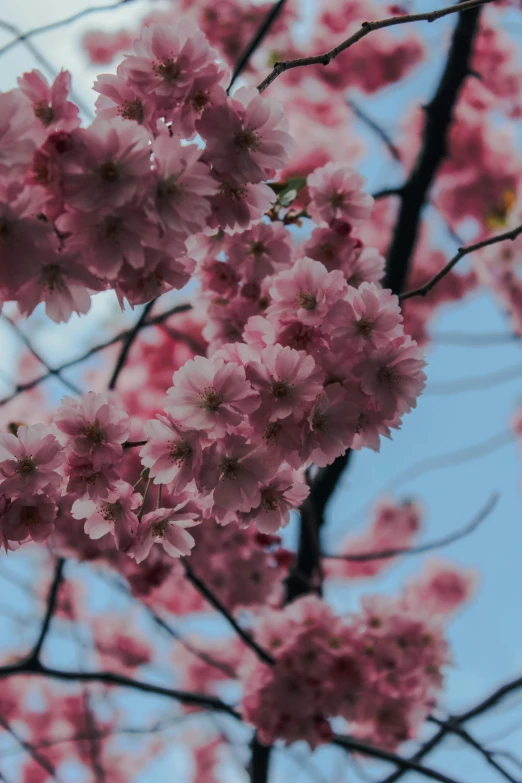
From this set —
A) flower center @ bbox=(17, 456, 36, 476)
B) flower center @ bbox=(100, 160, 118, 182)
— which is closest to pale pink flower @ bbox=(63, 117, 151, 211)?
flower center @ bbox=(100, 160, 118, 182)

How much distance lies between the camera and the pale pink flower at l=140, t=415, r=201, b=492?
1377 mm

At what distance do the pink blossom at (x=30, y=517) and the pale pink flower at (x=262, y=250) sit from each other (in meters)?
0.72

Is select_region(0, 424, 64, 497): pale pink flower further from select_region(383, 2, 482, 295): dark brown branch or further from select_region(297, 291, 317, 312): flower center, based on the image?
select_region(383, 2, 482, 295): dark brown branch

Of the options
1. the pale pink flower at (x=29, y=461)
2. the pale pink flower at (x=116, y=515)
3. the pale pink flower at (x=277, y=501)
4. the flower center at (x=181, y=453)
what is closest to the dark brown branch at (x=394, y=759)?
the pale pink flower at (x=277, y=501)

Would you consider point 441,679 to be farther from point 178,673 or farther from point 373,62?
point 373,62

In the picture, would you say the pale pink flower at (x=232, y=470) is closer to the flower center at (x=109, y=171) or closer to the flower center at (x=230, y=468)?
the flower center at (x=230, y=468)

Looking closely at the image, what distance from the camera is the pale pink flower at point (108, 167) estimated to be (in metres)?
1.09

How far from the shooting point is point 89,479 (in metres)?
1.47

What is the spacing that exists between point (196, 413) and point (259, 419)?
115mm

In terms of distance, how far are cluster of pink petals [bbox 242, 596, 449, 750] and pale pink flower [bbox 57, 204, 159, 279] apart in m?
1.95

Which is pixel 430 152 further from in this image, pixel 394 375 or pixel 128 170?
pixel 128 170

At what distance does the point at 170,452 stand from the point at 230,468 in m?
0.13

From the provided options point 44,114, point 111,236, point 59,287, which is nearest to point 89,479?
point 59,287

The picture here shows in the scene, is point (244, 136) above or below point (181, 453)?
above
